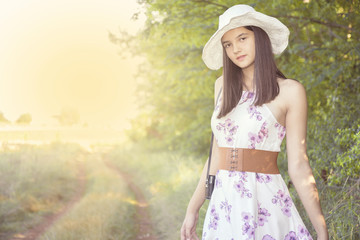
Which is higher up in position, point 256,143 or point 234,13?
point 234,13

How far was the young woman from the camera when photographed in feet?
6.33

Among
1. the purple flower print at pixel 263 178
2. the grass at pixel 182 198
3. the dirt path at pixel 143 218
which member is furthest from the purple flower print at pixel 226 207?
the dirt path at pixel 143 218

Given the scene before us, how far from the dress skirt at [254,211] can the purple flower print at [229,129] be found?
18 centimetres

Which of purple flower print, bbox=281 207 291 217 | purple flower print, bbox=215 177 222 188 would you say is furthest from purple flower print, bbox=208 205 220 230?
purple flower print, bbox=281 207 291 217

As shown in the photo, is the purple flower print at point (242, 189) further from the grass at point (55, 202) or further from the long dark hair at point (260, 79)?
the grass at point (55, 202)

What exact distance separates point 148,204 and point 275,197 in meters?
7.51

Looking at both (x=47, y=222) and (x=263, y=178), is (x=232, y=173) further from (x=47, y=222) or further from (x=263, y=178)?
(x=47, y=222)

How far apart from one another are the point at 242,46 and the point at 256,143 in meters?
0.57

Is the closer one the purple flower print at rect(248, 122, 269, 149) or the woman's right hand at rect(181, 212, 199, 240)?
the purple flower print at rect(248, 122, 269, 149)

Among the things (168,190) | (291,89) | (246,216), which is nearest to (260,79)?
(291,89)

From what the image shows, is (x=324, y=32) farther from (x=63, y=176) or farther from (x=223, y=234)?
(x=63, y=176)

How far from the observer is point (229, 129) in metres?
2.11

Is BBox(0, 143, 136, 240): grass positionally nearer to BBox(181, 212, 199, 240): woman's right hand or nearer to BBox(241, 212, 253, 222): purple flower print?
BBox(181, 212, 199, 240): woman's right hand

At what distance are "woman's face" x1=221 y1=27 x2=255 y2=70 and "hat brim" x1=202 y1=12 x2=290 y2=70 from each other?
0.14 ft
